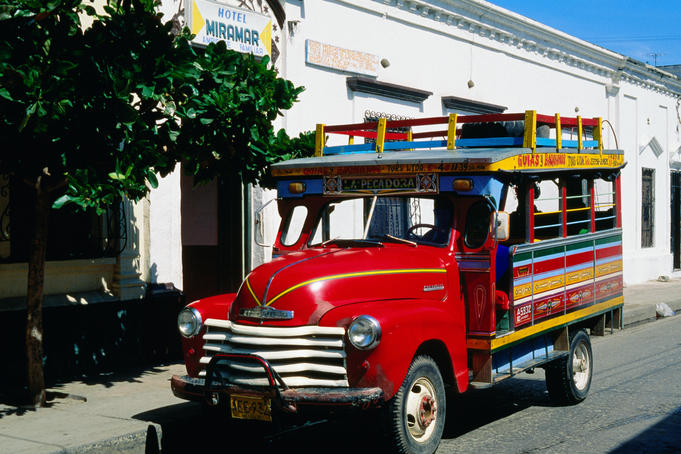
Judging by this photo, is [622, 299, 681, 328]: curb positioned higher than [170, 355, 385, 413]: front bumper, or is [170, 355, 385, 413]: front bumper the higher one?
[170, 355, 385, 413]: front bumper

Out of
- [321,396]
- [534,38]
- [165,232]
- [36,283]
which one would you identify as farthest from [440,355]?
[534,38]

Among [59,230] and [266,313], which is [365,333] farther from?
[59,230]

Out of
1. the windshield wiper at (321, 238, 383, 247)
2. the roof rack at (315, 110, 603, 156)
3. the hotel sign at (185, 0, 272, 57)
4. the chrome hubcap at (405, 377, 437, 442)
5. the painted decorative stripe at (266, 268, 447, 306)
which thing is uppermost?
the hotel sign at (185, 0, 272, 57)

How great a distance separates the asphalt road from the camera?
22.7 feet

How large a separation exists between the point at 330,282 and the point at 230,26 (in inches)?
245

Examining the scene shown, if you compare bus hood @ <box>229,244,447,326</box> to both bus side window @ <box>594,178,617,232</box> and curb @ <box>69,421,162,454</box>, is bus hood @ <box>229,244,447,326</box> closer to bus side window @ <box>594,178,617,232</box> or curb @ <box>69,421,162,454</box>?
curb @ <box>69,421,162,454</box>

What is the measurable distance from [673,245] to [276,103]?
2037 centimetres

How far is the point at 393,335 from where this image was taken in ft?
19.2

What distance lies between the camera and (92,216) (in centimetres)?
967

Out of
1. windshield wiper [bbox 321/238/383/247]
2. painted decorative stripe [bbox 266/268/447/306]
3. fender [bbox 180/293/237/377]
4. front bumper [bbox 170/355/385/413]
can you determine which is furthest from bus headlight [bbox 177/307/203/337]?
windshield wiper [bbox 321/238/383/247]

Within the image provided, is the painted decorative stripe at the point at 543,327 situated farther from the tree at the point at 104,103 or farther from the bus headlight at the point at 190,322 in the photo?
the tree at the point at 104,103

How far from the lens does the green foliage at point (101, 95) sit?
6.17 meters

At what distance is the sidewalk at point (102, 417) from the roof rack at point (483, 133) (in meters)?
2.86

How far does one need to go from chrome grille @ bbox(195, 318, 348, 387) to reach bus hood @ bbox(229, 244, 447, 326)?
0.09 meters
